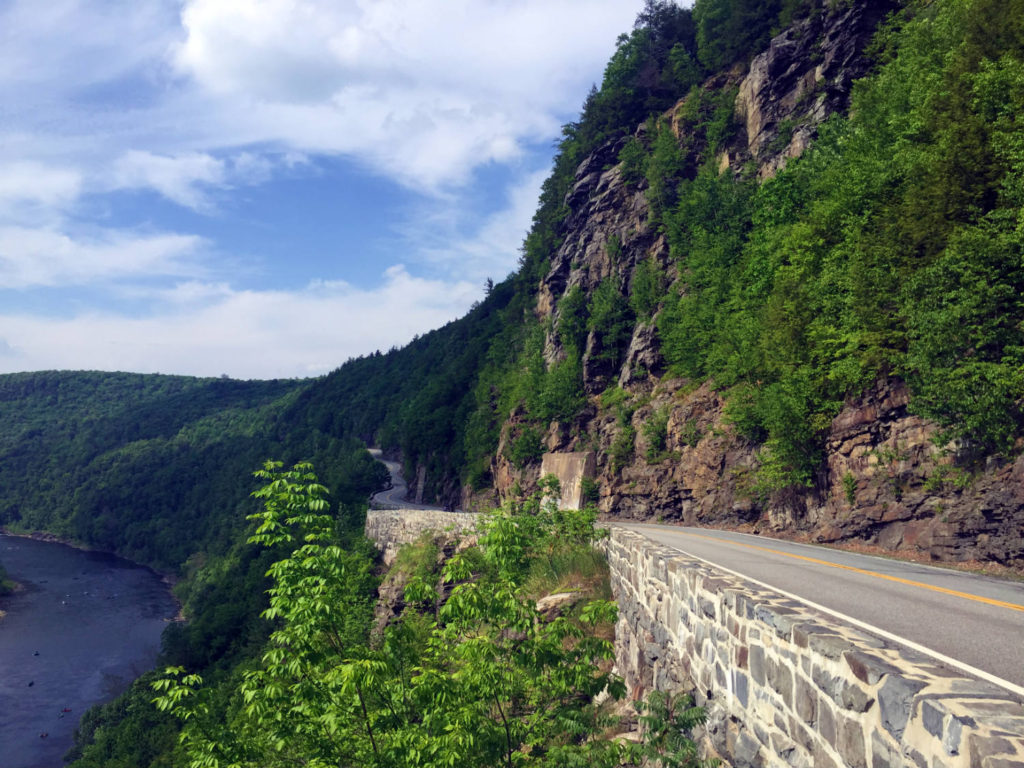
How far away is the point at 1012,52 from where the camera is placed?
1653 centimetres

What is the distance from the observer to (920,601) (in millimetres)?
7219

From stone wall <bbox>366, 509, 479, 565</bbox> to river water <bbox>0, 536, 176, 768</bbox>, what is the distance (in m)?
30.8

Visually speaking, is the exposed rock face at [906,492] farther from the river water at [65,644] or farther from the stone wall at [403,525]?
the river water at [65,644]

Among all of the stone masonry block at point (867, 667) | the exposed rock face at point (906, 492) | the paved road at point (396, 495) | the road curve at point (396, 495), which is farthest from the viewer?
the paved road at point (396, 495)

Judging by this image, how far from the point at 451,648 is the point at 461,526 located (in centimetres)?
2071

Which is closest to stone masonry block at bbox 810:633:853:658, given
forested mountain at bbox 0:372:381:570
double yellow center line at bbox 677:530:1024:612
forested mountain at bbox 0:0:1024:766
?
forested mountain at bbox 0:0:1024:766

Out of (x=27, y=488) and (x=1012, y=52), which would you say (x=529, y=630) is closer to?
(x=1012, y=52)

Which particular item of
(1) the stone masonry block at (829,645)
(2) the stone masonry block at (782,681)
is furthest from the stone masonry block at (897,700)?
(2) the stone masonry block at (782,681)

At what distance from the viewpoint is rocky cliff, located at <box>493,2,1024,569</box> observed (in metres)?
14.7

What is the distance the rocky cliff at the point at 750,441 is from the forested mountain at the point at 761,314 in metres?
0.11

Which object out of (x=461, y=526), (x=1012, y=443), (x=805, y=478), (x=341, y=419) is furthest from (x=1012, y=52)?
(x=341, y=419)

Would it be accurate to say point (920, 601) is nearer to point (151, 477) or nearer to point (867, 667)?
point (867, 667)

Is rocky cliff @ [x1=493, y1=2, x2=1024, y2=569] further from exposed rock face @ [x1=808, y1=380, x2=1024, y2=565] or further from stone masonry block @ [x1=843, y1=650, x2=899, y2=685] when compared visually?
stone masonry block @ [x1=843, y1=650, x2=899, y2=685]

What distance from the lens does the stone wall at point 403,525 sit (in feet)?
101
